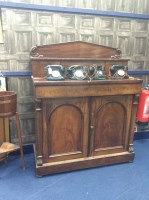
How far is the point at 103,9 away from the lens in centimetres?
235

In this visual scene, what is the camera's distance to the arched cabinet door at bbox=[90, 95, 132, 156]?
2.10 metres

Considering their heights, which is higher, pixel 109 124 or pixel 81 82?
pixel 81 82

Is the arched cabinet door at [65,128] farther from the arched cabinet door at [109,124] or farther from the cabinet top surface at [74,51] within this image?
the cabinet top surface at [74,51]

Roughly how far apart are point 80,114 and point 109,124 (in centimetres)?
37

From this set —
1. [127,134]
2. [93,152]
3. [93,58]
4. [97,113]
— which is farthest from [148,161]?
[93,58]

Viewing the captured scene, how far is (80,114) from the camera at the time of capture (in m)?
2.05

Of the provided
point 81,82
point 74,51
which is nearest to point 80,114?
point 81,82

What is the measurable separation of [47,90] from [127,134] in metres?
1.07

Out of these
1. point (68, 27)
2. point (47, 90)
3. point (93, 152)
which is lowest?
point (93, 152)

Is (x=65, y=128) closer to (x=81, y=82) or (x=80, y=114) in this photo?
(x=80, y=114)

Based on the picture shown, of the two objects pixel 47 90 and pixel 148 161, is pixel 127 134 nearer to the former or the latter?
pixel 148 161

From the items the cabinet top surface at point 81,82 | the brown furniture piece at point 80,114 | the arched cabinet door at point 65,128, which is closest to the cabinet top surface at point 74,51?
the brown furniture piece at point 80,114

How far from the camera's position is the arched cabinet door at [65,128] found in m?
1.95

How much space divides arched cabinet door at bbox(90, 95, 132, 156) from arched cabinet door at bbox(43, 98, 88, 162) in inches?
4.1
